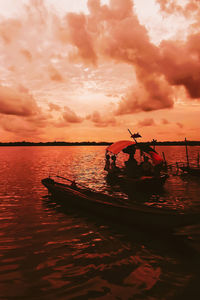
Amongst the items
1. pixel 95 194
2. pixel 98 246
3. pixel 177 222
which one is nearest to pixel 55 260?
pixel 98 246

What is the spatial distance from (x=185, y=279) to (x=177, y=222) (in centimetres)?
209

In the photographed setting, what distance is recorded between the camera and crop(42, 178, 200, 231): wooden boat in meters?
7.51

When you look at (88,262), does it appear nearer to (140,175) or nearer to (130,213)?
(130,213)

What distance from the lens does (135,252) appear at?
24.0 feet

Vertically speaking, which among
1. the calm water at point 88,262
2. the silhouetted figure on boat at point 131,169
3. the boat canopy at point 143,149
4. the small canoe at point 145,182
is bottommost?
the calm water at point 88,262

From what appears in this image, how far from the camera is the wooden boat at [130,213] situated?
24.6 feet

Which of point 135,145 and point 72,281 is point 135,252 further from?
point 135,145

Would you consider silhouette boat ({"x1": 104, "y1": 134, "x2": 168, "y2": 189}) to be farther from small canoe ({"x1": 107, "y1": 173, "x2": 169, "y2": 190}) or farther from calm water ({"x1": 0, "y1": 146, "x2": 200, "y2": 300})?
calm water ({"x1": 0, "y1": 146, "x2": 200, "y2": 300})

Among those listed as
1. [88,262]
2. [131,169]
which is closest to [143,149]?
[131,169]

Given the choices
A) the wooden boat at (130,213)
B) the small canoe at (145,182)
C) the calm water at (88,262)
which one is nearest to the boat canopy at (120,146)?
the small canoe at (145,182)

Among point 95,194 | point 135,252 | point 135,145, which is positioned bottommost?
point 135,252

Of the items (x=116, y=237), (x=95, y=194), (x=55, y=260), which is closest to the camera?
(x=55, y=260)

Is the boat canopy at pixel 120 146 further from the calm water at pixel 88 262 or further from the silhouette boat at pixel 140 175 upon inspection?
the calm water at pixel 88 262

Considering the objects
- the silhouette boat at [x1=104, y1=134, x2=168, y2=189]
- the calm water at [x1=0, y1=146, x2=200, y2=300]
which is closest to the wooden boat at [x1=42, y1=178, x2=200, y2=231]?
the calm water at [x1=0, y1=146, x2=200, y2=300]
